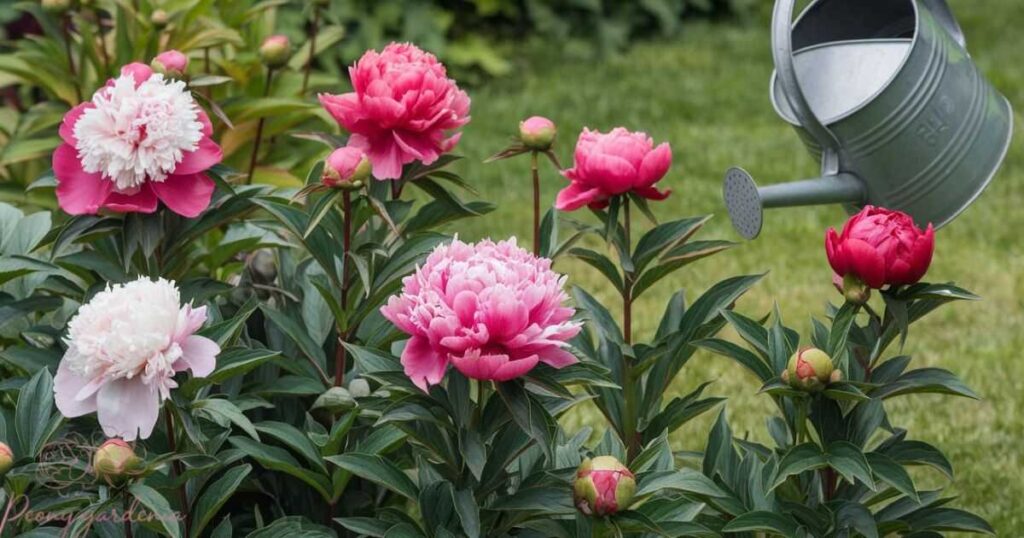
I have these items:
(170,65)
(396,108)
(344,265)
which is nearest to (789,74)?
(396,108)

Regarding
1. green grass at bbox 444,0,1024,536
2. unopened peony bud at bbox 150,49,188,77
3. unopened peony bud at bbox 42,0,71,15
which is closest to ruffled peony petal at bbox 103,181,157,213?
unopened peony bud at bbox 150,49,188,77

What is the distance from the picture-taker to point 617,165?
178 centimetres

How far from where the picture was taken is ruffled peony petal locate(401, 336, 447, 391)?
1447 mm

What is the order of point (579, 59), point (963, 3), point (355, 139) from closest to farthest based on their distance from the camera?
1. point (355, 139)
2. point (579, 59)
3. point (963, 3)

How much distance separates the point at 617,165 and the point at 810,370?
384mm

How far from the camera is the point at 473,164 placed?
17.1 feet

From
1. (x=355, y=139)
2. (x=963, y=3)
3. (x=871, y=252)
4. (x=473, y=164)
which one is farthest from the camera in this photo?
(x=963, y=3)

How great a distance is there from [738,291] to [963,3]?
6512 mm

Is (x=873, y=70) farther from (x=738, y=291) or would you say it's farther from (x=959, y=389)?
(x=959, y=389)

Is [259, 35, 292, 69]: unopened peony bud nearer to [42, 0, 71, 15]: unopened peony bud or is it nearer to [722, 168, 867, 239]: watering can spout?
Result: [42, 0, 71, 15]: unopened peony bud

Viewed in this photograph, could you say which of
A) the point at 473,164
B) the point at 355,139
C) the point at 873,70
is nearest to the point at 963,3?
the point at 473,164

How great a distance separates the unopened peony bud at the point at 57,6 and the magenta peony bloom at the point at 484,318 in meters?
1.32

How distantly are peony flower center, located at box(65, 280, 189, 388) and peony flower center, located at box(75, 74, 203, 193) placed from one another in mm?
285

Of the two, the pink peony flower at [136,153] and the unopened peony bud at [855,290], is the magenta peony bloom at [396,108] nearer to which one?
the pink peony flower at [136,153]
